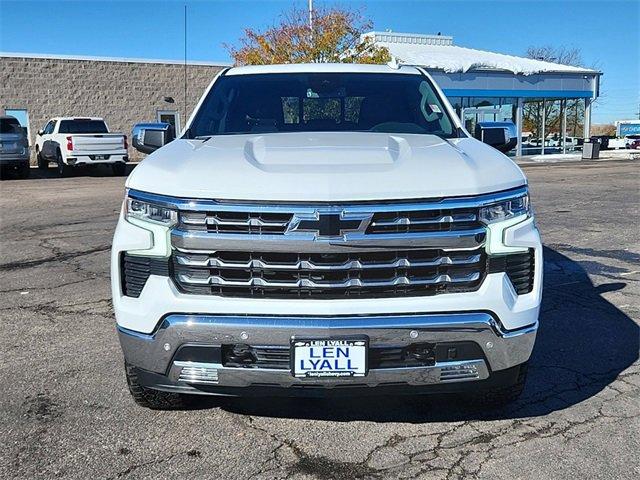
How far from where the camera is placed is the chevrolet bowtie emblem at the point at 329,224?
2.88 meters

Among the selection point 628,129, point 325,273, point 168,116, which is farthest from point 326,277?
point 628,129

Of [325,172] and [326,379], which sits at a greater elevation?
[325,172]

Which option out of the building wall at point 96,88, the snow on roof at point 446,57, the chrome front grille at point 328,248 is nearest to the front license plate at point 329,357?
the chrome front grille at point 328,248

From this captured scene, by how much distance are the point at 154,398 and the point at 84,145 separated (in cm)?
1930

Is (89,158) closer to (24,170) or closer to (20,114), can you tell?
(24,170)

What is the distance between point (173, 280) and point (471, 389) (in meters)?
1.48

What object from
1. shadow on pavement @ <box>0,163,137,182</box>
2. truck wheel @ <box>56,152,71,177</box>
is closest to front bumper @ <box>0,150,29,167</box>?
shadow on pavement @ <box>0,163,137,182</box>

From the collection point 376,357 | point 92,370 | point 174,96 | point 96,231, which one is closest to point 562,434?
point 376,357

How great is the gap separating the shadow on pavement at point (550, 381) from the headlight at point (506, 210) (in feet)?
3.88

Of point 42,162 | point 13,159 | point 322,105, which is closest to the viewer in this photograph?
point 322,105

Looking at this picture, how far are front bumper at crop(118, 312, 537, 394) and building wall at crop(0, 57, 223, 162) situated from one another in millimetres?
28447

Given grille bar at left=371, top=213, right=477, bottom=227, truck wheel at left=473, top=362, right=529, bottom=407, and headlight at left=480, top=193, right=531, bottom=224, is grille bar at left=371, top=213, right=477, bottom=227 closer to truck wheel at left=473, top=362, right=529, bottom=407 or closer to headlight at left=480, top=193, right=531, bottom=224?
headlight at left=480, top=193, right=531, bottom=224

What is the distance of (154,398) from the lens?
3.53 meters

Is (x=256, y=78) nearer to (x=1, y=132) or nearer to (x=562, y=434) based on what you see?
(x=562, y=434)
